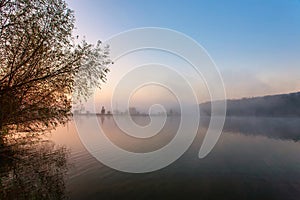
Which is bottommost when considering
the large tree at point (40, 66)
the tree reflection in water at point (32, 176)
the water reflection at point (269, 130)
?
the water reflection at point (269, 130)

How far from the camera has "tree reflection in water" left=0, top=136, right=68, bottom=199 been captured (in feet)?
48.5

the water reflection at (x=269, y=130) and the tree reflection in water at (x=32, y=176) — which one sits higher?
the tree reflection in water at (x=32, y=176)

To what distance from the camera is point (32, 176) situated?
18203 millimetres

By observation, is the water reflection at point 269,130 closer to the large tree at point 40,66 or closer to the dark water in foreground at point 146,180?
the dark water in foreground at point 146,180

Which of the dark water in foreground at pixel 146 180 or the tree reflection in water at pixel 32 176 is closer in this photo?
the tree reflection in water at pixel 32 176

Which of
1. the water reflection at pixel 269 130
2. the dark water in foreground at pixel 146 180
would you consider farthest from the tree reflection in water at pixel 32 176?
the water reflection at pixel 269 130

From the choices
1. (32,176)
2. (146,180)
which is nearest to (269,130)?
(146,180)

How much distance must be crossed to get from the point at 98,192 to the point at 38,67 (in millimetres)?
11424

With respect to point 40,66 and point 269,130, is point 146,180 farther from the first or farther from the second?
point 269,130

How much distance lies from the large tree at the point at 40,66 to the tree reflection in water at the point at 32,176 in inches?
186

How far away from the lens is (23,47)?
14.6 m

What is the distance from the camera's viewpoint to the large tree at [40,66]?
46.6ft

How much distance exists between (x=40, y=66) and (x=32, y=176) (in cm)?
1062

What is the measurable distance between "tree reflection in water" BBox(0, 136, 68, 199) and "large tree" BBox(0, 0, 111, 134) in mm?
4727
